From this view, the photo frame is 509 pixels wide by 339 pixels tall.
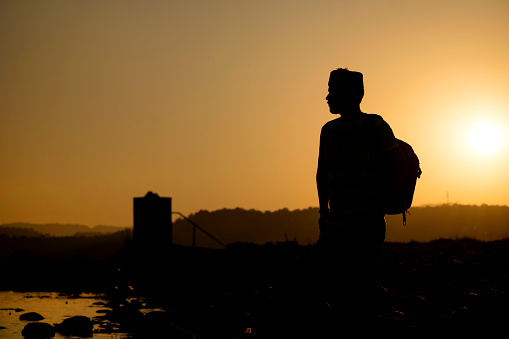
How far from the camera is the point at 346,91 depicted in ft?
15.2

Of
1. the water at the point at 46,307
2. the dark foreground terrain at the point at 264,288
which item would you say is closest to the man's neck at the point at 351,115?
the dark foreground terrain at the point at 264,288

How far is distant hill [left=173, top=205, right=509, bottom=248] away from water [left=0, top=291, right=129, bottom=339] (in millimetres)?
62971

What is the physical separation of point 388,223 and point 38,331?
123 m

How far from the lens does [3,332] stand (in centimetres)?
1010

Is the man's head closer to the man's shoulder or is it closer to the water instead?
the man's shoulder

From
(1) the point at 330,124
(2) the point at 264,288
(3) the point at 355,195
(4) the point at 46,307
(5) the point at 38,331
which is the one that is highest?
(1) the point at 330,124

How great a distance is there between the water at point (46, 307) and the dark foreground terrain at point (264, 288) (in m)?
0.56

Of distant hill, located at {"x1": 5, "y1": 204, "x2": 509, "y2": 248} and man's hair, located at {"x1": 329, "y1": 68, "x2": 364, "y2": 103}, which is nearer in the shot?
man's hair, located at {"x1": 329, "y1": 68, "x2": 364, "y2": 103}

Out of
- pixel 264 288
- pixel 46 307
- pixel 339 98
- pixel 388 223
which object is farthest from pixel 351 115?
pixel 388 223

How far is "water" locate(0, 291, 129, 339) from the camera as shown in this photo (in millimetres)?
10133

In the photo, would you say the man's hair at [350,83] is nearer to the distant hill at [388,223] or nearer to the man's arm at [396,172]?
the man's arm at [396,172]

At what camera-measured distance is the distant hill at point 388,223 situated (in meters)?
121

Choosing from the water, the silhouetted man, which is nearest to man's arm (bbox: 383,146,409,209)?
the silhouetted man

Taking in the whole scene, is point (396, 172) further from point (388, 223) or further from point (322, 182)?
point (388, 223)
